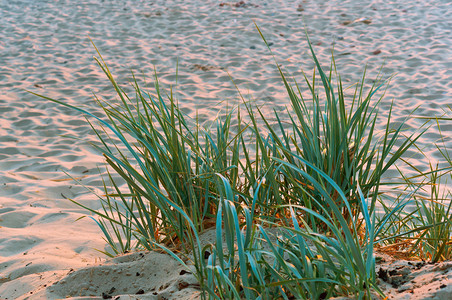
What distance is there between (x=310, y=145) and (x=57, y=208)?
5.60 feet

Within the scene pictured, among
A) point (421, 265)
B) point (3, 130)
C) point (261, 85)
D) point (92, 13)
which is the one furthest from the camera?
point (92, 13)

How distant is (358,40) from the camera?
5652mm

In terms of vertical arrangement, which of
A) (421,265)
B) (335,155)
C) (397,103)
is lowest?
(397,103)

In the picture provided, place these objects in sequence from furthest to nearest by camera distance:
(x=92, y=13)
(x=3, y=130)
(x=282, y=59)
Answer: (x=92, y=13)
(x=282, y=59)
(x=3, y=130)

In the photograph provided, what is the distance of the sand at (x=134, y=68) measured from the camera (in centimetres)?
220

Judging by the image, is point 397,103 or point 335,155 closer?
point 335,155

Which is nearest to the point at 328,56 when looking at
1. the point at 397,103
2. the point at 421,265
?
the point at 397,103

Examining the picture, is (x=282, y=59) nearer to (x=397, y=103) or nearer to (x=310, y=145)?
(x=397, y=103)

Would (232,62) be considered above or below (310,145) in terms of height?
below

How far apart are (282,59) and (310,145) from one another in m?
3.72

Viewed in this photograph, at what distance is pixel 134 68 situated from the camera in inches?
206

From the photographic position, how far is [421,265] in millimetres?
1366

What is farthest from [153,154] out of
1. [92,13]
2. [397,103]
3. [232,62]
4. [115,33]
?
[92,13]

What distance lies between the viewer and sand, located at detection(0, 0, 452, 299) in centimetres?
220
